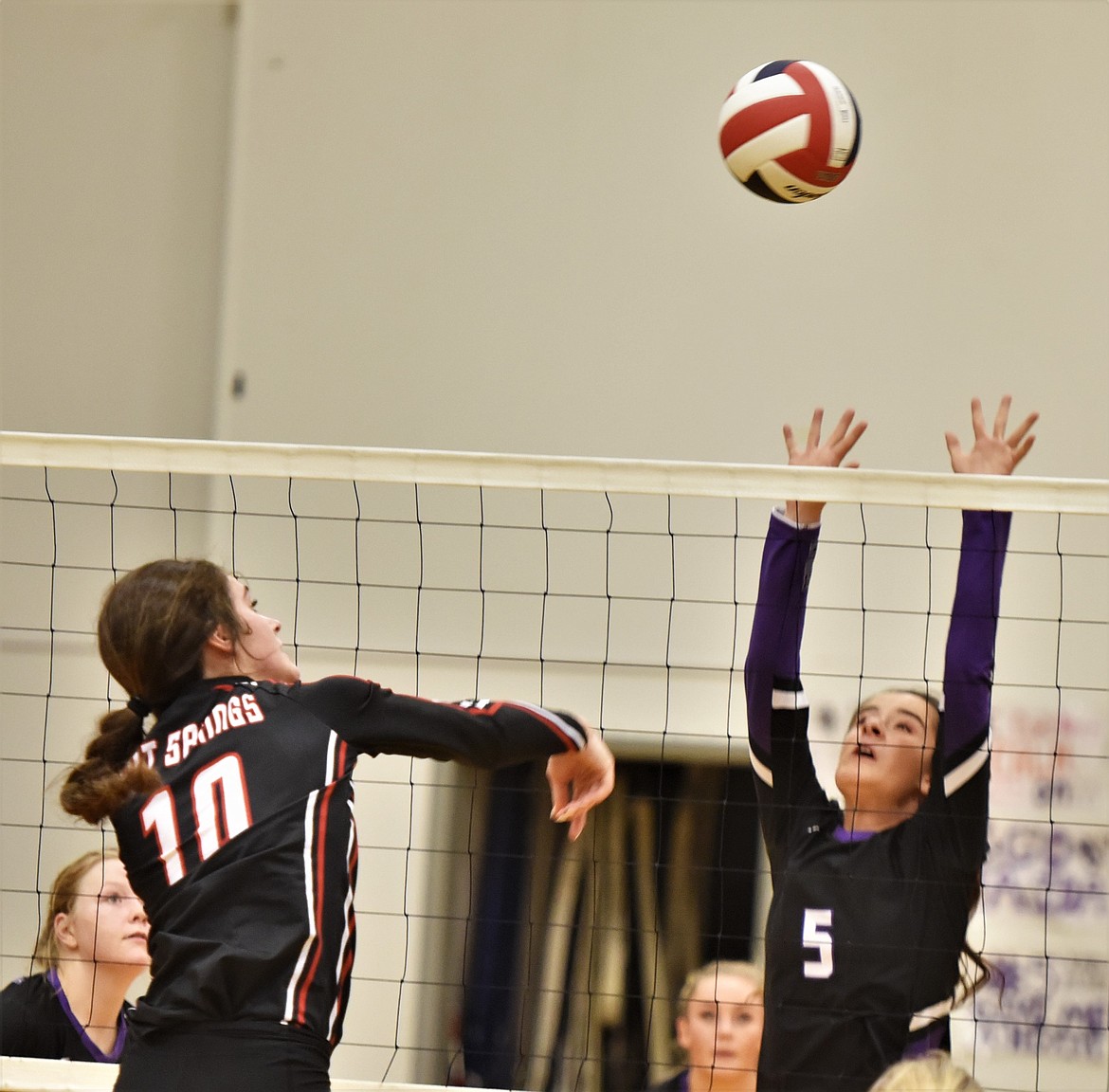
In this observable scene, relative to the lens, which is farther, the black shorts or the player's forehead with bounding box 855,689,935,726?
the player's forehead with bounding box 855,689,935,726

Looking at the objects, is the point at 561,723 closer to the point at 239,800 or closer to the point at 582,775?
the point at 582,775

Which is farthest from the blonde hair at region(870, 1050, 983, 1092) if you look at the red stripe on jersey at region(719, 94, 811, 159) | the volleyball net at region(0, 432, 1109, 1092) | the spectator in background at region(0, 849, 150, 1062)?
the volleyball net at region(0, 432, 1109, 1092)

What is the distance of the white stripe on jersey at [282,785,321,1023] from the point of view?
2338 mm

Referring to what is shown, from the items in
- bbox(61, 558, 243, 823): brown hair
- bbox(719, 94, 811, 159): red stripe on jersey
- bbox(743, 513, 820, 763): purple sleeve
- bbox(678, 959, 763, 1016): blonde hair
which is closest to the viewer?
bbox(61, 558, 243, 823): brown hair

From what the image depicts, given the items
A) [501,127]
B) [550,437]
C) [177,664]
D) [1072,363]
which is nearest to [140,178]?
[501,127]

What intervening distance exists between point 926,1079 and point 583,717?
3.81 m

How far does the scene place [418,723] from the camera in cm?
249

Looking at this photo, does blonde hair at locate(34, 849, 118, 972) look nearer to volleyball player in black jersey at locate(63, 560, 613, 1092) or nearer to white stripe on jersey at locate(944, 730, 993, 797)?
volleyball player in black jersey at locate(63, 560, 613, 1092)

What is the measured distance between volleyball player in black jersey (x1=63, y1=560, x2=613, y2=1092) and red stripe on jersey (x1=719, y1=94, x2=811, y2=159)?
179 centimetres

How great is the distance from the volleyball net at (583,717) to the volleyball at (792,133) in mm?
2358

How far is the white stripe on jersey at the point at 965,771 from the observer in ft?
9.74

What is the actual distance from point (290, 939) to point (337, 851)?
170 mm

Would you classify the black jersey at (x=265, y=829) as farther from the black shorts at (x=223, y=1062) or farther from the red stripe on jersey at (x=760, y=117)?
the red stripe on jersey at (x=760, y=117)

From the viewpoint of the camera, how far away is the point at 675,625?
20.4ft
